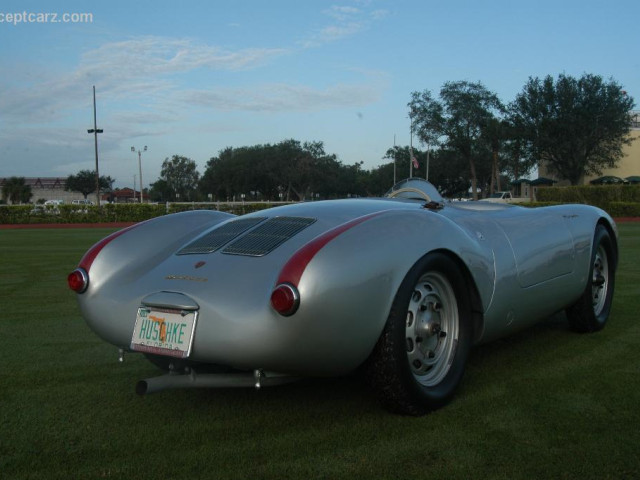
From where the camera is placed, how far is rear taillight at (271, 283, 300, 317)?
2543 millimetres

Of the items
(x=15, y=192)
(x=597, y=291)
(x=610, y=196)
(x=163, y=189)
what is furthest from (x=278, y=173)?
(x=597, y=291)

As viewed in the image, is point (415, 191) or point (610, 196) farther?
point (610, 196)

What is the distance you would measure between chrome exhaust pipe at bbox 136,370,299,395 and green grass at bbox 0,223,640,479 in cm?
23

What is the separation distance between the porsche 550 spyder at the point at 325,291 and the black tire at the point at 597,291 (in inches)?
28.0

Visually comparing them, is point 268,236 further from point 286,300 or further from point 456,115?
point 456,115

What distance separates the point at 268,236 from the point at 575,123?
184 feet

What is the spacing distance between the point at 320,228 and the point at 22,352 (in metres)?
2.50

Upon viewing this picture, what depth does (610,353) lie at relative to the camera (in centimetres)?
413

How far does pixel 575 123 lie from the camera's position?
177 feet

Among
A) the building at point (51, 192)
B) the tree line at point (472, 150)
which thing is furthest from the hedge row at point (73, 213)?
the building at point (51, 192)

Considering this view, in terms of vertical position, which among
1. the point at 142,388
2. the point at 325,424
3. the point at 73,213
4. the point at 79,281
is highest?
the point at 73,213

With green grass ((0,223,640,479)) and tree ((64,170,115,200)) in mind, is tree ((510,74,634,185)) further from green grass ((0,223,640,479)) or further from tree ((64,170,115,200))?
tree ((64,170,115,200))

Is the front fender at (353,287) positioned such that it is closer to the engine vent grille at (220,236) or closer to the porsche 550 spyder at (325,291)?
the porsche 550 spyder at (325,291)

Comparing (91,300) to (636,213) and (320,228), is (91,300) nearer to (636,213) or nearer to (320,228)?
(320,228)
